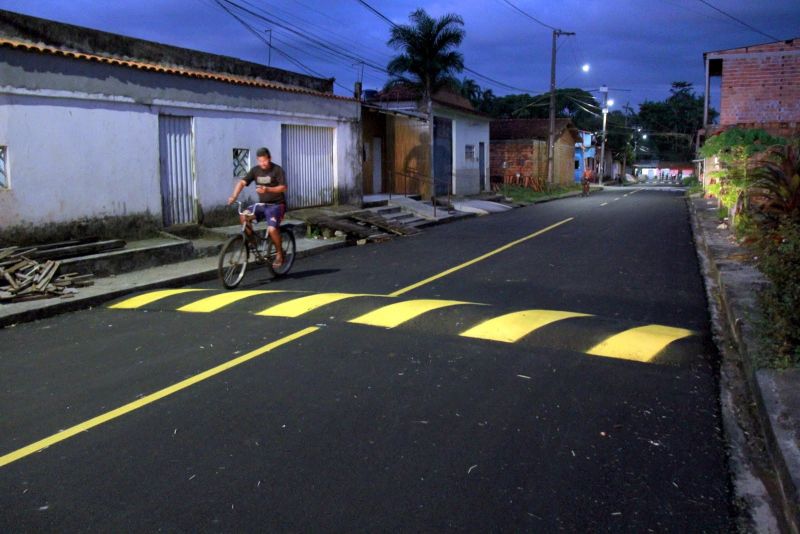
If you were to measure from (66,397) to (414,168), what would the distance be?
22869mm

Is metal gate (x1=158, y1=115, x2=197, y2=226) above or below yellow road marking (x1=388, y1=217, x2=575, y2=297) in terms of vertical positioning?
above

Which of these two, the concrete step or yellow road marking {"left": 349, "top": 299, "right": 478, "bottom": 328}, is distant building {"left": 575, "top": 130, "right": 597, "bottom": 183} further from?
yellow road marking {"left": 349, "top": 299, "right": 478, "bottom": 328}

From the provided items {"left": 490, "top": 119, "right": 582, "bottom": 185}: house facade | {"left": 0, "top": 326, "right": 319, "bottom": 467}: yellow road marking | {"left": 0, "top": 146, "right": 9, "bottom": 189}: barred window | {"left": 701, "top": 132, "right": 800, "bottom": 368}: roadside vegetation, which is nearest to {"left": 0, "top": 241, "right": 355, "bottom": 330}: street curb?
{"left": 0, "top": 146, "right": 9, "bottom": 189}: barred window

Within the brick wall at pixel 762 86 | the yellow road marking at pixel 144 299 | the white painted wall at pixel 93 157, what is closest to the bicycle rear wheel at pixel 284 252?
the yellow road marking at pixel 144 299

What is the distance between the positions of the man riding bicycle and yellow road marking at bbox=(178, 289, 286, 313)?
1281 mm

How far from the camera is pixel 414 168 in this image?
27.3 m

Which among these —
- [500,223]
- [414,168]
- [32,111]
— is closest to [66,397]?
[32,111]

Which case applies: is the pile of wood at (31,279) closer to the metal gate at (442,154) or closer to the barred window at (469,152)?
the metal gate at (442,154)

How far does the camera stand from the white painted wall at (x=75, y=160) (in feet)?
35.0

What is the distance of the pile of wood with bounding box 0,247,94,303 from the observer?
28.5 feet

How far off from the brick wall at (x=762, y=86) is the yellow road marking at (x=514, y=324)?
953 inches

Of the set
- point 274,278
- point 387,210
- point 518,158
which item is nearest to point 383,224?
point 387,210

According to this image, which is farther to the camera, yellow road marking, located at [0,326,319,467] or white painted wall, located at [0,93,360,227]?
white painted wall, located at [0,93,360,227]

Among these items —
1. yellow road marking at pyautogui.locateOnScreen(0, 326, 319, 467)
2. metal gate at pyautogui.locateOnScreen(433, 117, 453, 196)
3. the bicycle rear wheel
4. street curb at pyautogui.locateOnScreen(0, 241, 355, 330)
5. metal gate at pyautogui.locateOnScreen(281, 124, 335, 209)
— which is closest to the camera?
yellow road marking at pyautogui.locateOnScreen(0, 326, 319, 467)
